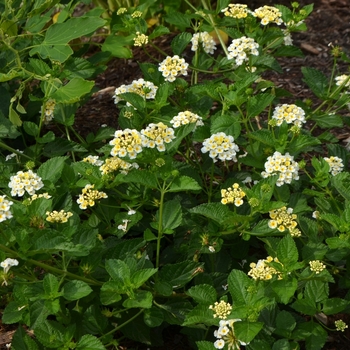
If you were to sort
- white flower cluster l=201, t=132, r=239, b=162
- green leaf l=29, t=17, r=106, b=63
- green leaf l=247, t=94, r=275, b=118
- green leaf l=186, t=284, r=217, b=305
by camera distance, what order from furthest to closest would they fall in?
green leaf l=29, t=17, r=106, b=63, green leaf l=247, t=94, r=275, b=118, white flower cluster l=201, t=132, r=239, b=162, green leaf l=186, t=284, r=217, b=305

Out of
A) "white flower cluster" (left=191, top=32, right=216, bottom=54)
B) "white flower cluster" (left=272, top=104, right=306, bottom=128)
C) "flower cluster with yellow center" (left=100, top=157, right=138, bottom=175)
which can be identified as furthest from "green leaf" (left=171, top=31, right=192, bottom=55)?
"flower cluster with yellow center" (left=100, top=157, right=138, bottom=175)

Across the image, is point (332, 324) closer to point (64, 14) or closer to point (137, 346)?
point (137, 346)

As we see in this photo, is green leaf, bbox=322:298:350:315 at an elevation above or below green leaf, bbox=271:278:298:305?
below

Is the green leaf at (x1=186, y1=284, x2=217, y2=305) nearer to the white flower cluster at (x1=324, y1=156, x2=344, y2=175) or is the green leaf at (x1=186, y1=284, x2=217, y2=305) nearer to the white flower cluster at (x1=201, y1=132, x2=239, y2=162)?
the white flower cluster at (x1=201, y1=132, x2=239, y2=162)

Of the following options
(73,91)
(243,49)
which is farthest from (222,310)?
(243,49)

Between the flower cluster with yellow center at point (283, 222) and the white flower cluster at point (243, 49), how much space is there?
0.74m

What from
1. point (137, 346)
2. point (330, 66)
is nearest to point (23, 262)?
point (137, 346)

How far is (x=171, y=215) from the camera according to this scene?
8.21ft

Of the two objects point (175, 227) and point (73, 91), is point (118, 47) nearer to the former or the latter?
point (73, 91)

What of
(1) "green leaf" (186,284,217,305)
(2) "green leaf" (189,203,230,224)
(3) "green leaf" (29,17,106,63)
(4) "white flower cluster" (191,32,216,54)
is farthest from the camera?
(4) "white flower cluster" (191,32,216,54)

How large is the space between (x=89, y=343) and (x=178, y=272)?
0.40 meters

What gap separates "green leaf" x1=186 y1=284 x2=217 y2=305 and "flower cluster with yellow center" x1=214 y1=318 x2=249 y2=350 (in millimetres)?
135

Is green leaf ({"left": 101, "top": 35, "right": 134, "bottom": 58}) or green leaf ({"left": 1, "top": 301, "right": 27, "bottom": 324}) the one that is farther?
green leaf ({"left": 101, "top": 35, "right": 134, "bottom": 58})

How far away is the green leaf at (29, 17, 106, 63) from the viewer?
2938mm
